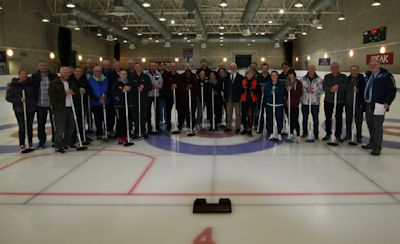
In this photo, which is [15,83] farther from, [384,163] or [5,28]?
[5,28]

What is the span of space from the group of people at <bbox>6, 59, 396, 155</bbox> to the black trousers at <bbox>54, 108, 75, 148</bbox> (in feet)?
0.07

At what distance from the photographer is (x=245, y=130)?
8.34m

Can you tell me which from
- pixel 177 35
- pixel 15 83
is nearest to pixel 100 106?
pixel 15 83

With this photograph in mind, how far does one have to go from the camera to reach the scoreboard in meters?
17.0

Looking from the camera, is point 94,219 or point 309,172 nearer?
point 94,219

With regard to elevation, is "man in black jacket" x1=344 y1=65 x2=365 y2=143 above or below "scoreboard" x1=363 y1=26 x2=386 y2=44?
below

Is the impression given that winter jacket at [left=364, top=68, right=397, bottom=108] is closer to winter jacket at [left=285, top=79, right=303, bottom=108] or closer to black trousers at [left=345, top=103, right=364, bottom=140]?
black trousers at [left=345, top=103, right=364, bottom=140]

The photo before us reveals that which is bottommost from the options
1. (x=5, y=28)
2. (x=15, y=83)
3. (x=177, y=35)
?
(x=15, y=83)

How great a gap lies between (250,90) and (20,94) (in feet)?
16.4

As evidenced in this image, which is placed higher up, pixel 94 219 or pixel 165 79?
pixel 165 79

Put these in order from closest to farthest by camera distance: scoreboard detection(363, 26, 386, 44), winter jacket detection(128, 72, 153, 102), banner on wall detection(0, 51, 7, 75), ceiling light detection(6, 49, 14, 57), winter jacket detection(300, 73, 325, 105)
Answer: winter jacket detection(300, 73, 325, 105)
winter jacket detection(128, 72, 153, 102)
scoreboard detection(363, 26, 386, 44)
banner on wall detection(0, 51, 7, 75)
ceiling light detection(6, 49, 14, 57)

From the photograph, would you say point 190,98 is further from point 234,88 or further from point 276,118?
point 276,118

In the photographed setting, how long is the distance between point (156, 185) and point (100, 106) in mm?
3528

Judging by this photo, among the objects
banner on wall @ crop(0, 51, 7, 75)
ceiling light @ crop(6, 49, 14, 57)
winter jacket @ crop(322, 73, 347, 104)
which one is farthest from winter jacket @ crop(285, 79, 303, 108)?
ceiling light @ crop(6, 49, 14, 57)
